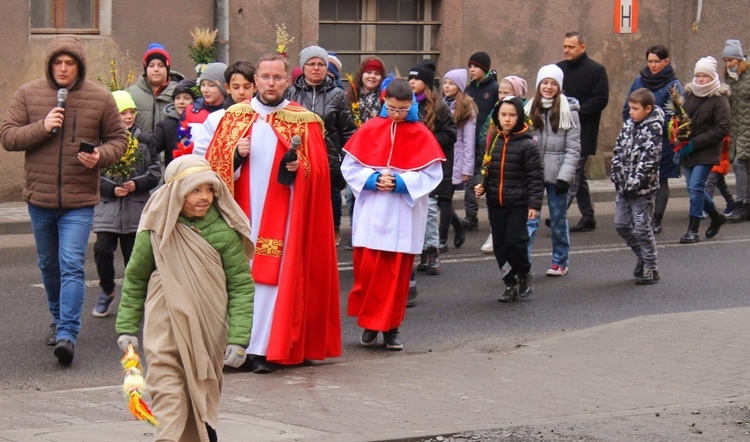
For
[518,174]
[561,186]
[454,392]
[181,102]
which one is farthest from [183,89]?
[454,392]

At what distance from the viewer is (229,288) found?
6.33 m

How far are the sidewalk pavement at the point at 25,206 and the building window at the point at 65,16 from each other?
7.68 feet

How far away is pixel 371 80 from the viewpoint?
1273cm

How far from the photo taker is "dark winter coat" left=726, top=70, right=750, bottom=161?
15.8 metres

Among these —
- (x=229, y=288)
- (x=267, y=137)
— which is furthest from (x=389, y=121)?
(x=229, y=288)

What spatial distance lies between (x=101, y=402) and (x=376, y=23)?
1281 cm

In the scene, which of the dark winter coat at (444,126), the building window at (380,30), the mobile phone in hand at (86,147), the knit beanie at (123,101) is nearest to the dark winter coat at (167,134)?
the knit beanie at (123,101)

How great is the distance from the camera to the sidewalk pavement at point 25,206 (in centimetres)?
1523

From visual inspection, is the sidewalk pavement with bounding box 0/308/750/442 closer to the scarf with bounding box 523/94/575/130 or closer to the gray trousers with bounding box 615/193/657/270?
the gray trousers with bounding box 615/193/657/270

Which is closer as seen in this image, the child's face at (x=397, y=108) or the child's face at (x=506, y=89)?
the child's face at (x=397, y=108)

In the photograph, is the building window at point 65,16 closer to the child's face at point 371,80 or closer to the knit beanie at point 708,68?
the child's face at point 371,80

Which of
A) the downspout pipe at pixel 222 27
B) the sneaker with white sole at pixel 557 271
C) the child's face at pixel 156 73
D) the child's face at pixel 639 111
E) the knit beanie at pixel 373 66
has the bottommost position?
the sneaker with white sole at pixel 557 271

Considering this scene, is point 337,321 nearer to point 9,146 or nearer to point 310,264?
point 310,264

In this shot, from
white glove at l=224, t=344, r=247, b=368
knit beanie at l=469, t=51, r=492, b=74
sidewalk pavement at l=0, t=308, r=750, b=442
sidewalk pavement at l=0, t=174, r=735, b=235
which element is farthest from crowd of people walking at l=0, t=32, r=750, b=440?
sidewalk pavement at l=0, t=174, r=735, b=235
